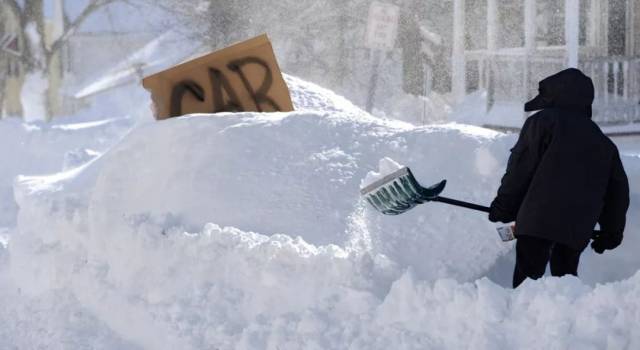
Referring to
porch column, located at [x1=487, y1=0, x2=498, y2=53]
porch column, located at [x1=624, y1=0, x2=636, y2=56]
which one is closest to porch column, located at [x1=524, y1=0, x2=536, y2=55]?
porch column, located at [x1=487, y1=0, x2=498, y2=53]

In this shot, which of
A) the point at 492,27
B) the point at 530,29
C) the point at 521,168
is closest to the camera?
the point at 521,168

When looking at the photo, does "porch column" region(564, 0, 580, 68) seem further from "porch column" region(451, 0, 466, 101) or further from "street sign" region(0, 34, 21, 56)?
"street sign" region(0, 34, 21, 56)

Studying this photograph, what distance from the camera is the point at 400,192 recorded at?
534 cm

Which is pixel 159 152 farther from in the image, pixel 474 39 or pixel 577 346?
pixel 474 39

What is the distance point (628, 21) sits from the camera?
1659 cm

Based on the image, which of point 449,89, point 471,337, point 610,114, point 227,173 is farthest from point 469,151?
point 449,89

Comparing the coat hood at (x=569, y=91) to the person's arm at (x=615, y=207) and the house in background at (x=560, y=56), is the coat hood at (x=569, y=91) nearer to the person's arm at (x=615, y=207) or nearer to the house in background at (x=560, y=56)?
the person's arm at (x=615, y=207)

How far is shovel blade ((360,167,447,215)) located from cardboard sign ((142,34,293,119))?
10.5 feet

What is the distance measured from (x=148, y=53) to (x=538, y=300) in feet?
106

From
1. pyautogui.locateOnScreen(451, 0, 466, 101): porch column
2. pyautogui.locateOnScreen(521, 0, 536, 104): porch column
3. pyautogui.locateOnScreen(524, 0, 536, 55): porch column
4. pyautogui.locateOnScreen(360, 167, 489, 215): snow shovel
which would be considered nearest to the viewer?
pyautogui.locateOnScreen(360, 167, 489, 215): snow shovel

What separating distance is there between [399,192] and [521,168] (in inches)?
23.5

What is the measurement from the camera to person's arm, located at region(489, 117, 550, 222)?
499 centimetres

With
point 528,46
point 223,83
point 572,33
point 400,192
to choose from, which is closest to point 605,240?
point 400,192

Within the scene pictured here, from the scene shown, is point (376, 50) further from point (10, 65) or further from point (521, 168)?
point (10, 65)
